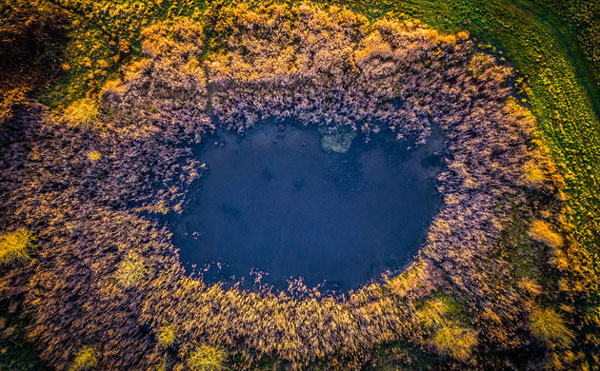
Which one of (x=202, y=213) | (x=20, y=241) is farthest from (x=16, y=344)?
(x=202, y=213)

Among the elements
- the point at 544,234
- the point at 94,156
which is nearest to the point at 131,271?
the point at 94,156

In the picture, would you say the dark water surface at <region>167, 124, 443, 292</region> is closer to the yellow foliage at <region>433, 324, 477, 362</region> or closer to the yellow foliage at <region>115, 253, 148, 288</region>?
the yellow foliage at <region>115, 253, 148, 288</region>

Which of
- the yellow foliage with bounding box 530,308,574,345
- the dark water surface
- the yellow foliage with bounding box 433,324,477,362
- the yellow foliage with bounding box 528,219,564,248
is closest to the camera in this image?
the yellow foliage with bounding box 530,308,574,345

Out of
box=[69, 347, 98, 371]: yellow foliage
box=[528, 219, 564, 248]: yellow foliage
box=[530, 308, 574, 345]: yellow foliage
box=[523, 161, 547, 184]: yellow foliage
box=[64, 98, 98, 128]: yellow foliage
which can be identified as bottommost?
box=[69, 347, 98, 371]: yellow foliage

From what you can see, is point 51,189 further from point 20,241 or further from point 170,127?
point 170,127

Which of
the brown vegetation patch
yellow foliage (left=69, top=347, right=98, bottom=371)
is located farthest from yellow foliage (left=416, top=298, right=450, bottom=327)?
yellow foliage (left=69, top=347, right=98, bottom=371)
